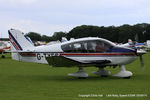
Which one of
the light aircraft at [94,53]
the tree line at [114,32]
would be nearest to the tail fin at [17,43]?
the light aircraft at [94,53]

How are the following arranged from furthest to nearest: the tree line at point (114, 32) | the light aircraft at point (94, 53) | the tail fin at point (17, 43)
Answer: the tree line at point (114, 32) < the tail fin at point (17, 43) < the light aircraft at point (94, 53)

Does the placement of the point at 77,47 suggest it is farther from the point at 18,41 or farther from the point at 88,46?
the point at 18,41

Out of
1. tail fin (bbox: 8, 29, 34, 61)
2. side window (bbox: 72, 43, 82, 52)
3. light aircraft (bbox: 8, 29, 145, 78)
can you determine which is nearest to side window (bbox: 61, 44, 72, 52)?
light aircraft (bbox: 8, 29, 145, 78)

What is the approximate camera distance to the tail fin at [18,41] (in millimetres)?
13305

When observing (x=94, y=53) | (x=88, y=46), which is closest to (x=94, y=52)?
(x=94, y=53)

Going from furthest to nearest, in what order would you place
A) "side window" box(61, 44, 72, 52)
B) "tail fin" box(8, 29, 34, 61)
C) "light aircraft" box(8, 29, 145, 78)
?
"tail fin" box(8, 29, 34, 61) → "side window" box(61, 44, 72, 52) → "light aircraft" box(8, 29, 145, 78)

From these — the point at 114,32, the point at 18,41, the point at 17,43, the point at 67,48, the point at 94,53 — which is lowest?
the point at 94,53

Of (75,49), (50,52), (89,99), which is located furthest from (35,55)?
(89,99)

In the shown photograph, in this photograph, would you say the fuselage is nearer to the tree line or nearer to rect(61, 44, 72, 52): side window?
rect(61, 44, 72, 52): side window

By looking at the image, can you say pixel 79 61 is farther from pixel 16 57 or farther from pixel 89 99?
pixel 89 99

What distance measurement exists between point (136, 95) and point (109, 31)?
310 feet

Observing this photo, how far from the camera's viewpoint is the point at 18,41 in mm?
13352

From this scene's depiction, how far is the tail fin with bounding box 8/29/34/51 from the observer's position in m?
13.3

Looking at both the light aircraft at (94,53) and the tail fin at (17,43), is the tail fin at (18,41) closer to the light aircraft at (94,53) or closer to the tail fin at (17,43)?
the tail fin at (17,43)
